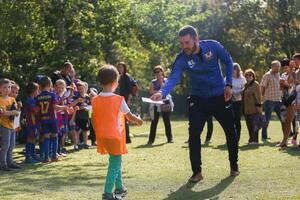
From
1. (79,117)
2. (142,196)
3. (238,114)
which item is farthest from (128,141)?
(142,196)

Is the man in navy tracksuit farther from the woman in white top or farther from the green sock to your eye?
the woman in white top

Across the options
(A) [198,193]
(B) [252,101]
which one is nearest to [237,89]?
(B) [252,101]

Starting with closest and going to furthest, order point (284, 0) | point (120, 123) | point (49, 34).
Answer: point (120, 123), point (49, 34), point (284, 0)

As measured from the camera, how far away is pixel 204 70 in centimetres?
881

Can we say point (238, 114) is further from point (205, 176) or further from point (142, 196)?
point (142, 196)

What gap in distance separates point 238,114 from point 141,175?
527 centimetres

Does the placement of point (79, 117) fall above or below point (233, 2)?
below

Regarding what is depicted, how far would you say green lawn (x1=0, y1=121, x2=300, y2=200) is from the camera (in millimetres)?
7941

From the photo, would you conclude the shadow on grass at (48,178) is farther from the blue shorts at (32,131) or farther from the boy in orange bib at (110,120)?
the boy in orange bib at (110,120)

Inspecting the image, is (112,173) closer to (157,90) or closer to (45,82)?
(45,82)

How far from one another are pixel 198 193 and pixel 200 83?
176 cm

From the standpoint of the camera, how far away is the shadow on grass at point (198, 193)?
7.62m

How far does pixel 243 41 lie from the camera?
176 ft

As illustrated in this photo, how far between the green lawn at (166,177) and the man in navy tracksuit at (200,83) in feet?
2.15
